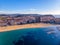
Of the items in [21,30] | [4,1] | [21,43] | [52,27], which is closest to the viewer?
[21,43]

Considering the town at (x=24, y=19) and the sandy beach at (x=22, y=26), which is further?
the sandy beach at (x=22, y=26)

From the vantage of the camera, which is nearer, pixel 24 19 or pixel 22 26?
pixel 24 19

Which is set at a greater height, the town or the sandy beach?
the town

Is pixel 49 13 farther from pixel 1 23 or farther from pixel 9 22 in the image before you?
pixel 1 23

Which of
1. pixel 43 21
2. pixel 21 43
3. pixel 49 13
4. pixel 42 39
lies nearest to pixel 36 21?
pixel 43 21

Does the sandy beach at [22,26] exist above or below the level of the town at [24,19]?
below

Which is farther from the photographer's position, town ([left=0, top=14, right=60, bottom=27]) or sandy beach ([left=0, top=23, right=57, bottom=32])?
sandy beach ([left=0, top=23, right=57, bottom=32])

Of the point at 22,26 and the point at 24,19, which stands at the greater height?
the point at 24,19

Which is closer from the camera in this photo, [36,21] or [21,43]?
[21,43]
